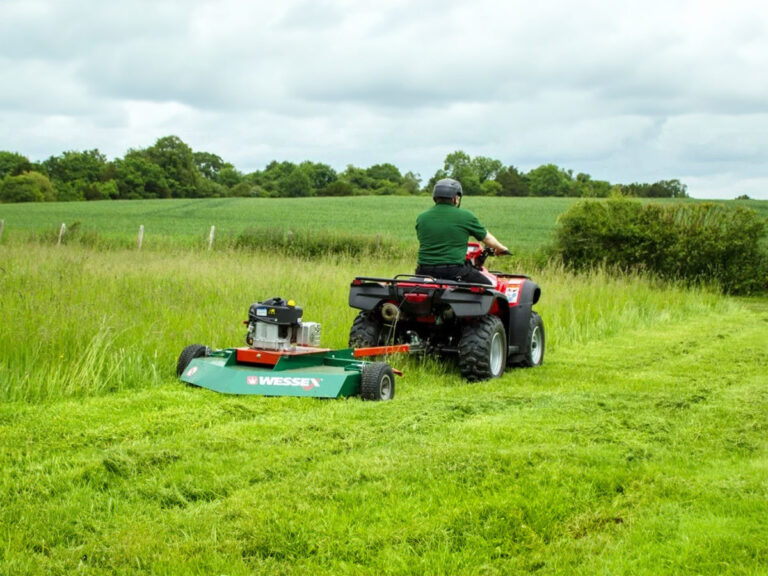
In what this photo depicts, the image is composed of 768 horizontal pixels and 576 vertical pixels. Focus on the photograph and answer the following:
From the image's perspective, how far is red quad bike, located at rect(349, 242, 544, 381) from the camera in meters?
7.82

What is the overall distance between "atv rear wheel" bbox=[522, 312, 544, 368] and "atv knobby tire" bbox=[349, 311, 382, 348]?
1.60m

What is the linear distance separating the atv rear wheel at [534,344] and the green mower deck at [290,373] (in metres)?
2.40

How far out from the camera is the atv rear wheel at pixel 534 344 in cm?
902

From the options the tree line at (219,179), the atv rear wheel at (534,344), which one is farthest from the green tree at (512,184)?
the atv rear wheel at (534,344)

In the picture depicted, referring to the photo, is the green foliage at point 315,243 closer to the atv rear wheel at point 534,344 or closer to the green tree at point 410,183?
the atv rear wheel at point 534,344

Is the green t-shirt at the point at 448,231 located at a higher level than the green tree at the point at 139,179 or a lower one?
lower

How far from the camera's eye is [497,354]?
836cm

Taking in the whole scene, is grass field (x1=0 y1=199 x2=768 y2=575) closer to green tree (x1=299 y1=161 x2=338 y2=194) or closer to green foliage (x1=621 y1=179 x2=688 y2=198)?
green foliage (x1=621 y1=179 x2=688 y2=198)

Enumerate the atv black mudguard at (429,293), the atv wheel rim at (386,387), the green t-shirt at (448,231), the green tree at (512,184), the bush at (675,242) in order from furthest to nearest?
the green tree at (512,184) → the bush at (675,242) → the green t-shirt at (448,231) → the atv black mudguard at (429,293) → the atv wheel rim at (386,387)

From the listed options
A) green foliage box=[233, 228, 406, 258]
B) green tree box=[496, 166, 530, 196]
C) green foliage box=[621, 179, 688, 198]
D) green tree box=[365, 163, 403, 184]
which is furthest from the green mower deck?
green tree box=[365, 163, 403, 184]

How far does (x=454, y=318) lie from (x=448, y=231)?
2.70 ft

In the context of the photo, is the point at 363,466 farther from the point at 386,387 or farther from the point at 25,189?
the point at 25,189

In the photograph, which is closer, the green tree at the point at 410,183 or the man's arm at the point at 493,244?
the man's arm at the point at 493,244

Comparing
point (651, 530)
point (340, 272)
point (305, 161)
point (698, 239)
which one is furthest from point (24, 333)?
point (305, 161)
